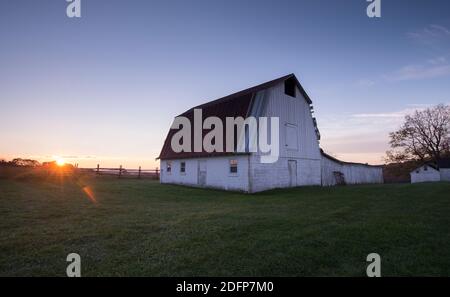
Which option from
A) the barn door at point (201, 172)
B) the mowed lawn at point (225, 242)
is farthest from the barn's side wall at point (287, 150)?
the mowed lawn at point (225, 242)

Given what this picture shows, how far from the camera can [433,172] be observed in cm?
4803

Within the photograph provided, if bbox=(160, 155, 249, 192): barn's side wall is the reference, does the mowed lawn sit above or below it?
below

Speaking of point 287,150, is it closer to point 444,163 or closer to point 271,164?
point 271,164

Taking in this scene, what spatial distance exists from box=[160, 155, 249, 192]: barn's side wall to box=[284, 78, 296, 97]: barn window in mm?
7338

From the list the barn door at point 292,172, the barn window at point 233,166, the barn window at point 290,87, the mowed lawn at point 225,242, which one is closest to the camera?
the mowed lawn at point 225,242

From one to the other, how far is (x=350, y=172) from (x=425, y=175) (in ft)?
94.6

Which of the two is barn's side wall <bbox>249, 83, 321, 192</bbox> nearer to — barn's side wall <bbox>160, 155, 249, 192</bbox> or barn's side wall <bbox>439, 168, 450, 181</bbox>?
barn's side wall <bbox>160, 155, 249, 192</bbox>

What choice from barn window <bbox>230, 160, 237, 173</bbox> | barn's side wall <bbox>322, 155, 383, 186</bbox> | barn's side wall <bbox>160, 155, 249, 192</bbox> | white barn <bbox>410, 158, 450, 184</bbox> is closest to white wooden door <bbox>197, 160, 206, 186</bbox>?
barn's side wall <bbox>160, 155, 249, 192</bbox>

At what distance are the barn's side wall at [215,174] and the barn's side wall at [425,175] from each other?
4311 cm

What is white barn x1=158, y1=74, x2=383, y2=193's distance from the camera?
781 inches

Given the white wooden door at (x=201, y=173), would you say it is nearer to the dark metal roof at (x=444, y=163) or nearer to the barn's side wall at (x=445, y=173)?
the barn's side wall at (x=445, y=173)

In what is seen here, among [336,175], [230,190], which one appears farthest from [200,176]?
[336,175]

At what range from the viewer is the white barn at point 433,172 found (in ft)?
150
